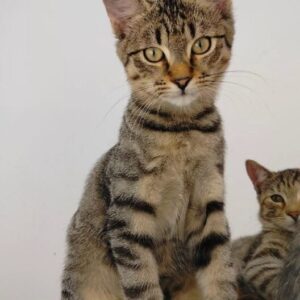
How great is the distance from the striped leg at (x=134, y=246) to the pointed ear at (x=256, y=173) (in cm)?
48

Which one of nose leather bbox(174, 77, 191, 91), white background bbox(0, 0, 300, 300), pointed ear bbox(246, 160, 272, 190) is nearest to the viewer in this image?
nose leather bbox(174, 77, 191, 91)

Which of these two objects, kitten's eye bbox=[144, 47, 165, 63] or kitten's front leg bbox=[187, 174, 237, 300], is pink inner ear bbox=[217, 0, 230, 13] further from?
kitten's front leg bbox=[187, 174, 237, 300]

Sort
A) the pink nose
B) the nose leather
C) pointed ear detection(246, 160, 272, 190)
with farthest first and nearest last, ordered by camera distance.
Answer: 1. pointed ear detection(246, 160, 272, 190)
2. the pink nose
3. the nose leather

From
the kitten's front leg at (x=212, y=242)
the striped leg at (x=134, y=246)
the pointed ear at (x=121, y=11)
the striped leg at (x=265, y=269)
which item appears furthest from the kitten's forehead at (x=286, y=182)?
the pointed ear at (x=121, y=11)

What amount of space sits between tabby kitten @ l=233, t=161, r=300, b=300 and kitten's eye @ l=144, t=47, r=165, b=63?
21.1 inches

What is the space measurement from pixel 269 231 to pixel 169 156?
17.7 inches

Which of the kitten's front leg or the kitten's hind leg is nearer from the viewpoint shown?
the kitten's front leg

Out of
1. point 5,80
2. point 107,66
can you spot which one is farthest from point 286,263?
point 5,80

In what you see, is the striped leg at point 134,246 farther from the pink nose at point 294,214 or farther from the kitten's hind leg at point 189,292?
the pink nose at point 294,214

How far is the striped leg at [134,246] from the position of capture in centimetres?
144

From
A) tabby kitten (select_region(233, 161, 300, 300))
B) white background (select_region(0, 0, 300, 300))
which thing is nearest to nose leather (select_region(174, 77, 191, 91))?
tabby kitten (select_region(233, 161, 300, 300))

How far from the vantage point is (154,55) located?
145 cm

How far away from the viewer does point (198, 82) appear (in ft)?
4.68

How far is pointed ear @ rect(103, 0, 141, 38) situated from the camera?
150 centimetres
